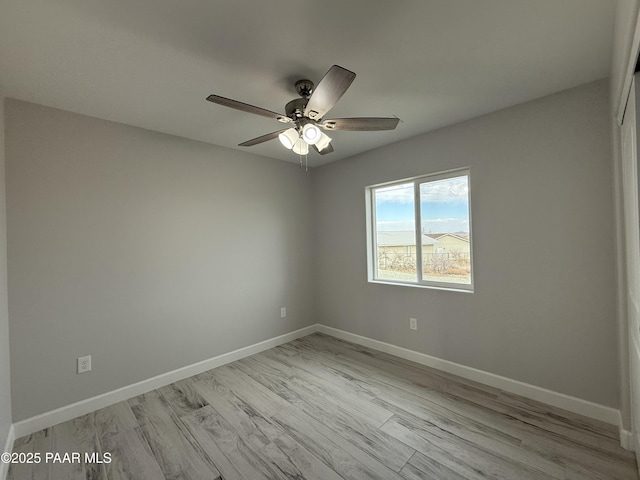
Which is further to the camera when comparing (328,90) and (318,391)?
(318,391)

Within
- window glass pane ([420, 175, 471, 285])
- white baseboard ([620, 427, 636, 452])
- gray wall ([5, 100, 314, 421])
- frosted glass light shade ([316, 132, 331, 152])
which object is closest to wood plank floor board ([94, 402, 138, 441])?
gray wall ([5, 100, 314, 421])

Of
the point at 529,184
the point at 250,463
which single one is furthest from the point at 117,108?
the point at 529,184

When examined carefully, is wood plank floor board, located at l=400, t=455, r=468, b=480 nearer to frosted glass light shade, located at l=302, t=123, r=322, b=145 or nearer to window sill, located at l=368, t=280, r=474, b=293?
window sill, located at l=368, t=280, r=474, b=293

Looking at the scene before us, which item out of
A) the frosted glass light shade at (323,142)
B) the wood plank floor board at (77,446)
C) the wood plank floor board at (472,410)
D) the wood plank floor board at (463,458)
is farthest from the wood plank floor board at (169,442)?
the frosted glass light shade at (323,142)

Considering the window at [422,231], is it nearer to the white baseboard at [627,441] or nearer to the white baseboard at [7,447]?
the white baseboard at [627,441]

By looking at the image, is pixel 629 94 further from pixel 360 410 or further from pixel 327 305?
pixel 327 305

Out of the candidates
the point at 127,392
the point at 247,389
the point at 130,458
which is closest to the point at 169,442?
the point at 130,458

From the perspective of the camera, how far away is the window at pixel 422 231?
106 inches

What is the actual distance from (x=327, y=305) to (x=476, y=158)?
8.38 feet

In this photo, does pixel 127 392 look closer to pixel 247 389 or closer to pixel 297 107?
pixel 247 389

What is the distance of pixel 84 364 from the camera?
2207 millimetres

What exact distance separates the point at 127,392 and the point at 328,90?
2.90 meters

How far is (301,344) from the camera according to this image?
354 cm

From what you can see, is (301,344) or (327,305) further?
(327,305)
